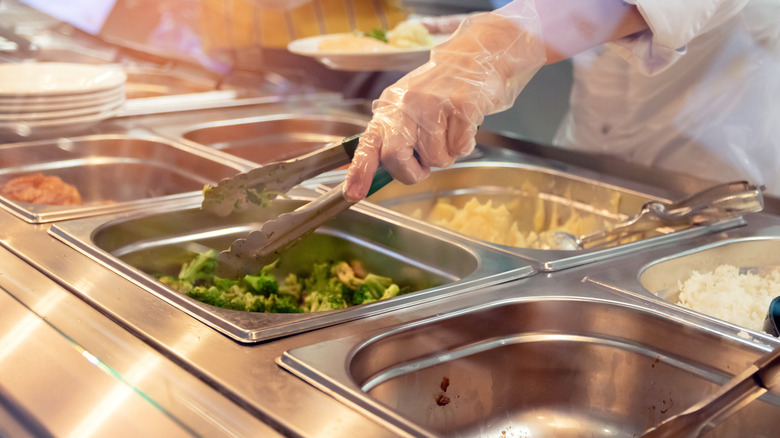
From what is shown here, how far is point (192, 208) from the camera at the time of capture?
1284 mm

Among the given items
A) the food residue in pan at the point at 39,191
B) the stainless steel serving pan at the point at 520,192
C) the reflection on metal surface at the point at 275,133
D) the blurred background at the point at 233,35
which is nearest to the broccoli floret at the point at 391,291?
the stainless steel serving pan at the point at 520,192

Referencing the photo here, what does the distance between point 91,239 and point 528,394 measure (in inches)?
27.5

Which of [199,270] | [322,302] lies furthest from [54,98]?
[322,302]

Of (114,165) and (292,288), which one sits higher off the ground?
(114,165)

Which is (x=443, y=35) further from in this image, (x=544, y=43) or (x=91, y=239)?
(x=91, y=239)

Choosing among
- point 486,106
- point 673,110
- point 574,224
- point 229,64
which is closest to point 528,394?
point 486,106

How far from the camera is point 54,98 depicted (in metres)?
1.69

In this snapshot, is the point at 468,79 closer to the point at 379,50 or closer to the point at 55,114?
the point at 379,50

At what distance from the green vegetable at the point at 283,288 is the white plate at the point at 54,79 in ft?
2.35

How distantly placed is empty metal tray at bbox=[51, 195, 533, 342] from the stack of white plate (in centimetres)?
63

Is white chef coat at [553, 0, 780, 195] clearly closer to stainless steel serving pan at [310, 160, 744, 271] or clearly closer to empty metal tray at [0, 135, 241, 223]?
stainless steel serving pan at [310, 160, 744, 271]

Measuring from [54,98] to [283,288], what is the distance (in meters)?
0.86

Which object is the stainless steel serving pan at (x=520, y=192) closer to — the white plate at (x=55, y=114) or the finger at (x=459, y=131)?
the finger at (x=459, y=131)

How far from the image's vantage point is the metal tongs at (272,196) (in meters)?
0.96
